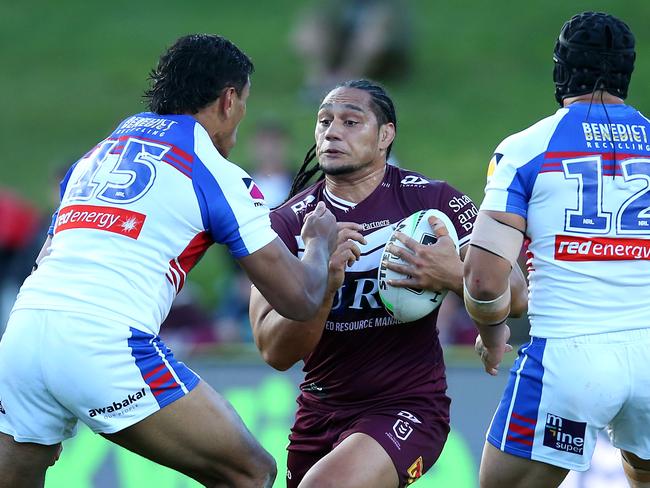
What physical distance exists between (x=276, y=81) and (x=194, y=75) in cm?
1385

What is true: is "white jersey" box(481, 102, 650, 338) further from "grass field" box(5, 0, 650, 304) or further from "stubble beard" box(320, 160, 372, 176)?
"grass field" box(5, 0, 650, 304)

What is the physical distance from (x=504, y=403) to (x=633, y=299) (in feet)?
2.24

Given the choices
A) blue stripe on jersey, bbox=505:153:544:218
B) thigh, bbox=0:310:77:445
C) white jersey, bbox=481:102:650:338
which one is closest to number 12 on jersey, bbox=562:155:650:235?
white jersey, bbox=481:102:650:338

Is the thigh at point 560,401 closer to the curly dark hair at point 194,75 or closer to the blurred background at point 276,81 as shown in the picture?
the curly dark hair at point 194,75

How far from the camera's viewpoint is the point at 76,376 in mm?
4570

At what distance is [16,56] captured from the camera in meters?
21.0

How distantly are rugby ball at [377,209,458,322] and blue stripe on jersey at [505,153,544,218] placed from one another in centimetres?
63

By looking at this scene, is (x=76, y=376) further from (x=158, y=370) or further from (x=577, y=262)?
(x=577, y=262)

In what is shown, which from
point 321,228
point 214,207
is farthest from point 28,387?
point 321,228

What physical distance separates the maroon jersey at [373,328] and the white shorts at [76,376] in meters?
1.05

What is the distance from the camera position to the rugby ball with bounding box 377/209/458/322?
5.30 metres

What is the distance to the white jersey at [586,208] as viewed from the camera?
15.7 ft

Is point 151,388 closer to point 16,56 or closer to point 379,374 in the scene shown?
point 379,374

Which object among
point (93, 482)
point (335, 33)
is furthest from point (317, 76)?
point (93, 482)
